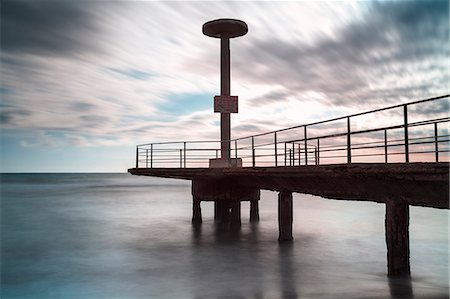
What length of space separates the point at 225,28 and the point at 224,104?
143 inches

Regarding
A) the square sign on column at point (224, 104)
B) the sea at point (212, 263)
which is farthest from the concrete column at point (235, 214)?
the square sign on column at point (224, 104)

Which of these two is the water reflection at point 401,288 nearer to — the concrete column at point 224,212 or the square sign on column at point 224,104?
the square sign on column at point 224,104

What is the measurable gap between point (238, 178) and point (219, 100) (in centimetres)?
409

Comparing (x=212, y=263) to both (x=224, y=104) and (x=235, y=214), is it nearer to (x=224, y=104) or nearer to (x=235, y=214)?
(x=224, y=104)

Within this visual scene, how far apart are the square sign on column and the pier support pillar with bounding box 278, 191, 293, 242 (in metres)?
5.59

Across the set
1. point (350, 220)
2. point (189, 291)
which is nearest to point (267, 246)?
point (189, 291)

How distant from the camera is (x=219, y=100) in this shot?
2052cm

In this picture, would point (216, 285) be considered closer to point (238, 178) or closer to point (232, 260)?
point (232, 260)

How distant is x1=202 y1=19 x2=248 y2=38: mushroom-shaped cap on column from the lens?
65.4 feet

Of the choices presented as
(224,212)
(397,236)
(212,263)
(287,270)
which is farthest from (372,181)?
(224,212)

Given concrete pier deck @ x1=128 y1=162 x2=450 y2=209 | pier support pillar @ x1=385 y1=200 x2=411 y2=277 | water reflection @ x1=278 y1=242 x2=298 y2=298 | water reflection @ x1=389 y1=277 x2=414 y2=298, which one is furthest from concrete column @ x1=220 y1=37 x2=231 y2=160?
water reflection @ x1=389 y1=277 x2=414 y2=298

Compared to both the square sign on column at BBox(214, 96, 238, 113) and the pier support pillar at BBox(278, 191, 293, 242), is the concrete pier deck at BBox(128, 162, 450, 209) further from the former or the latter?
the square sign on column at BBox(214, 96, 238, 113)

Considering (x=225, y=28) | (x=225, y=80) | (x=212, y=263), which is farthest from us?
(x=225, y=80)

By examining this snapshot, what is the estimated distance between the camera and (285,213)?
17031mm
